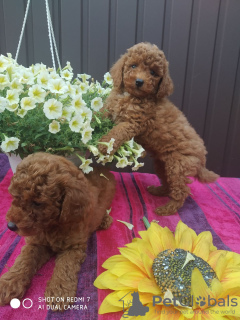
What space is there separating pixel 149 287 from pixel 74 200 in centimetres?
41

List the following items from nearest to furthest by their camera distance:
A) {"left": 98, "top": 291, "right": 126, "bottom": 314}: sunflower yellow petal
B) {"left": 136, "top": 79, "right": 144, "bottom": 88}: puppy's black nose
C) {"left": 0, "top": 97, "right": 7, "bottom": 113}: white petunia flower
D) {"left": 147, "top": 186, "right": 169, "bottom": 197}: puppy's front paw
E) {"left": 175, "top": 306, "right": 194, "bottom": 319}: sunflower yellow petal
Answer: {"left": 175, "top": 306, "right": 194, "bottom": 319}: sunflower yellow petal, {"left": 98, "top": 291, "right": 126, "bottom": 314}: sunflower yellow petal, {"left": 0, "top": 97, "right": 7, "bottom": 113}: white petunia flower, {"left": 136, "top": 79, "right": 144, "bottom": 88}: puppy's black nose, {"left": 147, "top": 186, "right": 169, "bottom": 197}: puppy's front paw

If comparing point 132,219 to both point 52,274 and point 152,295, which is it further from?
point 152,295

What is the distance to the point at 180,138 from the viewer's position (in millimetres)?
1780

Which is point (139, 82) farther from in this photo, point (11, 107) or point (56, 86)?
point (11, 107)

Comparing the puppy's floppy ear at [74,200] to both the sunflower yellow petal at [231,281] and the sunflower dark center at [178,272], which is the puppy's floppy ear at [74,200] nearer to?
the sunflower dark center at [178,272]

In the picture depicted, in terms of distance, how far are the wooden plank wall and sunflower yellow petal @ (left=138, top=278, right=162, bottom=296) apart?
7.04 ft

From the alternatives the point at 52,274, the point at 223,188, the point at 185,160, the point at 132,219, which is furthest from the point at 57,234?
the point at 223,188

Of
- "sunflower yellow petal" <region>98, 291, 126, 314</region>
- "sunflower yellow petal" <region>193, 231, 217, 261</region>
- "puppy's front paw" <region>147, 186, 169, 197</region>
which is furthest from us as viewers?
"puppy's front paw" <region>147, 186, 169, 197</region>

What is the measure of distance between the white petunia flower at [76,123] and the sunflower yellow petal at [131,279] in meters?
0.67

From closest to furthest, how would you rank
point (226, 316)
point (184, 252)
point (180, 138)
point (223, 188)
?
point (226, 316)
point (184, 252)
point (180, 138)
point (223, 188)

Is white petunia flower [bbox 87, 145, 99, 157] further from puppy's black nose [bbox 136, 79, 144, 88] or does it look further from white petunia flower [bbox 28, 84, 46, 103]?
puppy's black nose [bbox 136, 79, 144, 88]

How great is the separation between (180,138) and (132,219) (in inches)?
24.1

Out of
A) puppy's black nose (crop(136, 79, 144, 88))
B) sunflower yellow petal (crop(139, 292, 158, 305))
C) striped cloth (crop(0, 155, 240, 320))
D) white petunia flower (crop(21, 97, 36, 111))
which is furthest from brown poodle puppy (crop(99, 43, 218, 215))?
sunflower yellow petal (crop(139, 292, 158, 305))

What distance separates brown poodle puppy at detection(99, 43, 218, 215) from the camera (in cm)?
168
